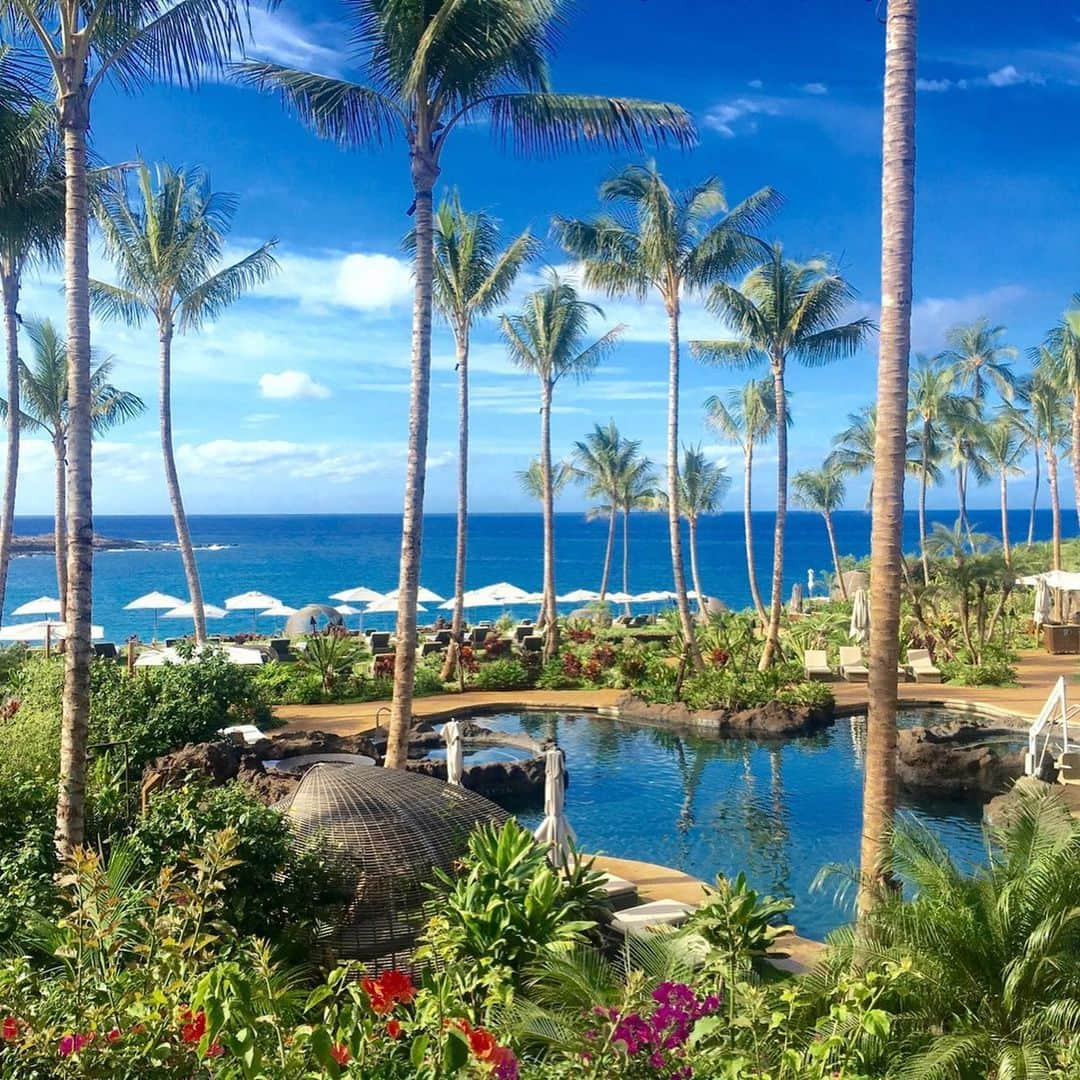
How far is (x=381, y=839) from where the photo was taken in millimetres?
7109

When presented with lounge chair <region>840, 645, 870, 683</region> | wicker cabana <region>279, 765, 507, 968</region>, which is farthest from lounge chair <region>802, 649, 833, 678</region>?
wicker cabana <region>279, 765, 507, 968</region>

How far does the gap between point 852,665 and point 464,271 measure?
473 inches

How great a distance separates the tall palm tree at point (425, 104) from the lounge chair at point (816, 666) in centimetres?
1138

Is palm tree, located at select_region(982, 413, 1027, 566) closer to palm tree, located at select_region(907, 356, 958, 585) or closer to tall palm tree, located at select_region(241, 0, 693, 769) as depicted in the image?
palm tree, located at select_region(907, 356, 958, 585)

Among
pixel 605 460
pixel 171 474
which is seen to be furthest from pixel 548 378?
pixel 605 460

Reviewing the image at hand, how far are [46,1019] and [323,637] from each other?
57.0ft

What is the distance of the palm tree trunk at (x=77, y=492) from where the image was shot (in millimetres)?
6992

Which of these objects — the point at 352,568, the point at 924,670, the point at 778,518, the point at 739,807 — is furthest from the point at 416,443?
the point at 352,568

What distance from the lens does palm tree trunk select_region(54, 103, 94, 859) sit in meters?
6.99

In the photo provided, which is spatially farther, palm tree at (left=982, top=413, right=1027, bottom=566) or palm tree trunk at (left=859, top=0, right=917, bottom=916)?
palm tree at (left=982, top=413, right=1027, bottom=566)

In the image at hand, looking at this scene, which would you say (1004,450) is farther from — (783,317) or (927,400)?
(783,317)

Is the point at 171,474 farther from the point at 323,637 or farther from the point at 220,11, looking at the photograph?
the point at 220,11

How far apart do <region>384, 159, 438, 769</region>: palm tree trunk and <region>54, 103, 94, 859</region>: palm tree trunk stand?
466 cm

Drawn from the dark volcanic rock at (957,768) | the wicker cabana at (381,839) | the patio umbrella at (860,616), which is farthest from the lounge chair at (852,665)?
the wicker cabana at (381,839)
